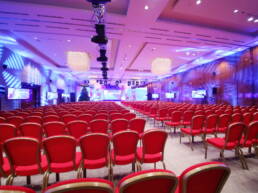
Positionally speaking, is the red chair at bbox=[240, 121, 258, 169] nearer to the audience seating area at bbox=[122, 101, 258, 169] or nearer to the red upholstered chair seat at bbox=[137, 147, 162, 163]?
the audience seating area at bbox=[122, 101, 258, 169]

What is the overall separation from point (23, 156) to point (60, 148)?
0.56 meters

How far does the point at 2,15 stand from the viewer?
5.87 meters

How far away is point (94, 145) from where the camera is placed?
239cm

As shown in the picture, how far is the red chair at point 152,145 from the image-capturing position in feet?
8.34

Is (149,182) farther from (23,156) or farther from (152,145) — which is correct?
(23,156)

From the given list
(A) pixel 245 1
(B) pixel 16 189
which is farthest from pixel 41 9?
(A) pixel 245 1

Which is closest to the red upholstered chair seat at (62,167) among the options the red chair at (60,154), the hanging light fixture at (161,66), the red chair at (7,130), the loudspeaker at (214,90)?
the red chair at (60,154)

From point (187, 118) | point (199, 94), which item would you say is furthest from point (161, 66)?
point (187, 118)

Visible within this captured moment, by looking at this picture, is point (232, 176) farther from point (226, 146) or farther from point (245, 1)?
point (245, 1)

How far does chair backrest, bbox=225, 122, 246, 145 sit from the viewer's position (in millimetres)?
2966

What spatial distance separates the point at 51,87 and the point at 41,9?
586 inches

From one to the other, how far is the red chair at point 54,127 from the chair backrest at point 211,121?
3.94m

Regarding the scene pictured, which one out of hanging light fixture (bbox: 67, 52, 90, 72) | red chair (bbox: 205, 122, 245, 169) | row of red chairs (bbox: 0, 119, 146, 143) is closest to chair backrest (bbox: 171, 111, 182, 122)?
row of red chairs (bbox: 0, 119, 146, 143)

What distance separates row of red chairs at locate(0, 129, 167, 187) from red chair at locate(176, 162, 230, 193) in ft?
4.13
